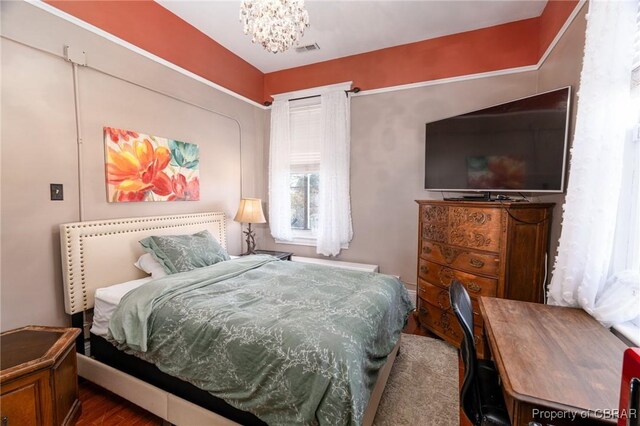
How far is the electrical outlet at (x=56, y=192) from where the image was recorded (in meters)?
2.00

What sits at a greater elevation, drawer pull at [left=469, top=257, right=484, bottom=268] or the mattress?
drawer pull at [left=469, top=257, right=484, bottom=268]

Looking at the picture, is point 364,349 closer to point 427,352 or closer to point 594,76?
point 427,352

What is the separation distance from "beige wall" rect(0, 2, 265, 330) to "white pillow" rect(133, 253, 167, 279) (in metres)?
0.46

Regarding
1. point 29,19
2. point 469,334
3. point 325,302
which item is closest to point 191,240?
point 325,302

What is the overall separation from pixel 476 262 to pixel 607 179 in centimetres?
113

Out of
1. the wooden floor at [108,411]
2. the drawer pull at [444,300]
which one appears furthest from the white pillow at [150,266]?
the drawer pull at [444,300]

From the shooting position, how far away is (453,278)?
97.0 inches

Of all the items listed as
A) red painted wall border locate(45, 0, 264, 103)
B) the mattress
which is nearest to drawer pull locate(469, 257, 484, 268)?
the mattress

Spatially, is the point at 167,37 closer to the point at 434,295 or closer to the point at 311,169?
the point at 311,169

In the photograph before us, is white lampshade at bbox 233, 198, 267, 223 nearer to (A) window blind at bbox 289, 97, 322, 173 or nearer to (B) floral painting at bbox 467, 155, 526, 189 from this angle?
(A) window blind at bbox 289, 97, 322, 173

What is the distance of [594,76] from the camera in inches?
56.4

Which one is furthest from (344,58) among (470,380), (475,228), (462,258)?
(470,380)

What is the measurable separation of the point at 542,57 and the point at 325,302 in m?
3.16

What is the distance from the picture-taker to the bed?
4.14ft
